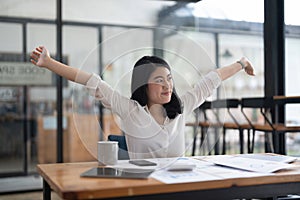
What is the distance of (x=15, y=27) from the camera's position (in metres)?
4.48

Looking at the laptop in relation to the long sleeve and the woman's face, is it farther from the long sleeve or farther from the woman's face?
the long sleeve

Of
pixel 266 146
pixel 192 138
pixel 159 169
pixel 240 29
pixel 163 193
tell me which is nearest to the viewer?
pixel 163 193

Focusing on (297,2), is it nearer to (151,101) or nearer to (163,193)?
(151,101)

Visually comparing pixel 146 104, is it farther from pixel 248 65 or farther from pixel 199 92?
pixel 248 65

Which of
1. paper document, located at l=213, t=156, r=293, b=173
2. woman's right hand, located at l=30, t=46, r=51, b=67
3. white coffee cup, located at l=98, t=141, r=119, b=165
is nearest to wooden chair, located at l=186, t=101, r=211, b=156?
paper document, located at l=213, t=156, r=293, b=173

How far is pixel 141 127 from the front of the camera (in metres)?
1.63

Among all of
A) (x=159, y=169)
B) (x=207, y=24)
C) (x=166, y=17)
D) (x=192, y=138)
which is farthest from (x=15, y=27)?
(x=159, y=169)

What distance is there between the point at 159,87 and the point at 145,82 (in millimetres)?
65

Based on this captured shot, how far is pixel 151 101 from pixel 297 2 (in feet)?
10.5

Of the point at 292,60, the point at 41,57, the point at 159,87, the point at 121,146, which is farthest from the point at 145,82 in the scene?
the point at 292,60

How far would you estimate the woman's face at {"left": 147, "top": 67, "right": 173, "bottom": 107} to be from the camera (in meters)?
1.65

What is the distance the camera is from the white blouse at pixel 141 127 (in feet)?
5.33

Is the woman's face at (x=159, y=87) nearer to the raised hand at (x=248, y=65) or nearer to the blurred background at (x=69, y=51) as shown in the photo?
the raised hand at (x=248, y=65)

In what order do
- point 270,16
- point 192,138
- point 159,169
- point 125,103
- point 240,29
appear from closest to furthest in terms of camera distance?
point 159,169 < point 125,103 < point 192,138 < point 270,16 < point 240,29
